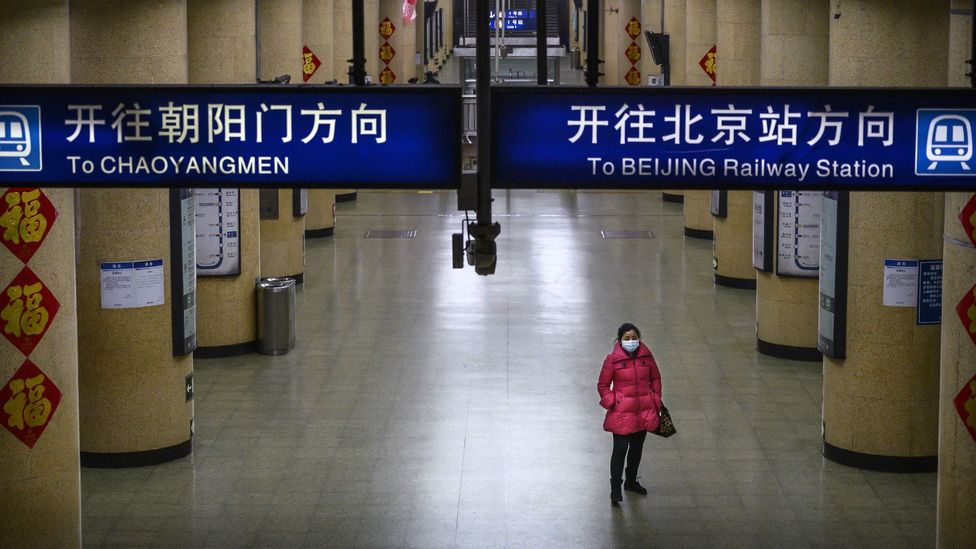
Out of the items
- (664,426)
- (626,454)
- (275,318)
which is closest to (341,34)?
(275,318)

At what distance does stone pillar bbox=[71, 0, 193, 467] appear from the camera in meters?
12.6

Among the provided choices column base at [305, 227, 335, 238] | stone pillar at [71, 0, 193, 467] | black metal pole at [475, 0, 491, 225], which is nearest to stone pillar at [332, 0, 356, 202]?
column base at [305, 227, 335, 238]

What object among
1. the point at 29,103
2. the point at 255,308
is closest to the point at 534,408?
the point at 255,308

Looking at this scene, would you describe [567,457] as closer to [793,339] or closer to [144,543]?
[144,543]

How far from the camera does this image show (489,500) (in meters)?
12.0

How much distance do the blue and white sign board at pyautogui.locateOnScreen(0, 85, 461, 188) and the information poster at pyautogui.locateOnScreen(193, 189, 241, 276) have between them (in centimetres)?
929

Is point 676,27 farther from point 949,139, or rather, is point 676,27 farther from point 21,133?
point 21,133

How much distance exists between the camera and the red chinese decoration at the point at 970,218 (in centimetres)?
921

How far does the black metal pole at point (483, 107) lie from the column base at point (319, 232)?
19.4m

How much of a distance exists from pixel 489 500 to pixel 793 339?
247 inches

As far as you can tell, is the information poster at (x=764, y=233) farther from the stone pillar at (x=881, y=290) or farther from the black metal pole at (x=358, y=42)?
the black metal pole at (x=358, y=42)

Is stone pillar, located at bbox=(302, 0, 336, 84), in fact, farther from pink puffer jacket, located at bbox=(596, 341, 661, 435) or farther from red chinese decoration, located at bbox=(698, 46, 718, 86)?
pink puffer jacket, located at bbox=(596, 341, 661, 435)

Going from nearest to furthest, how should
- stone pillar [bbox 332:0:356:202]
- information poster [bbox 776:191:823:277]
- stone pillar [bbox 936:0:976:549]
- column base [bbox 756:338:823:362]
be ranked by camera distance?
stone pillar [bbox 936:0:976:549] → information poster [bbox 776:191:823:277] → column base [bbox 756:338:823:362] → stone pillar [bbox 332:0:356:202]

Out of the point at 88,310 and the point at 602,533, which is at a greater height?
the point at 88,310
